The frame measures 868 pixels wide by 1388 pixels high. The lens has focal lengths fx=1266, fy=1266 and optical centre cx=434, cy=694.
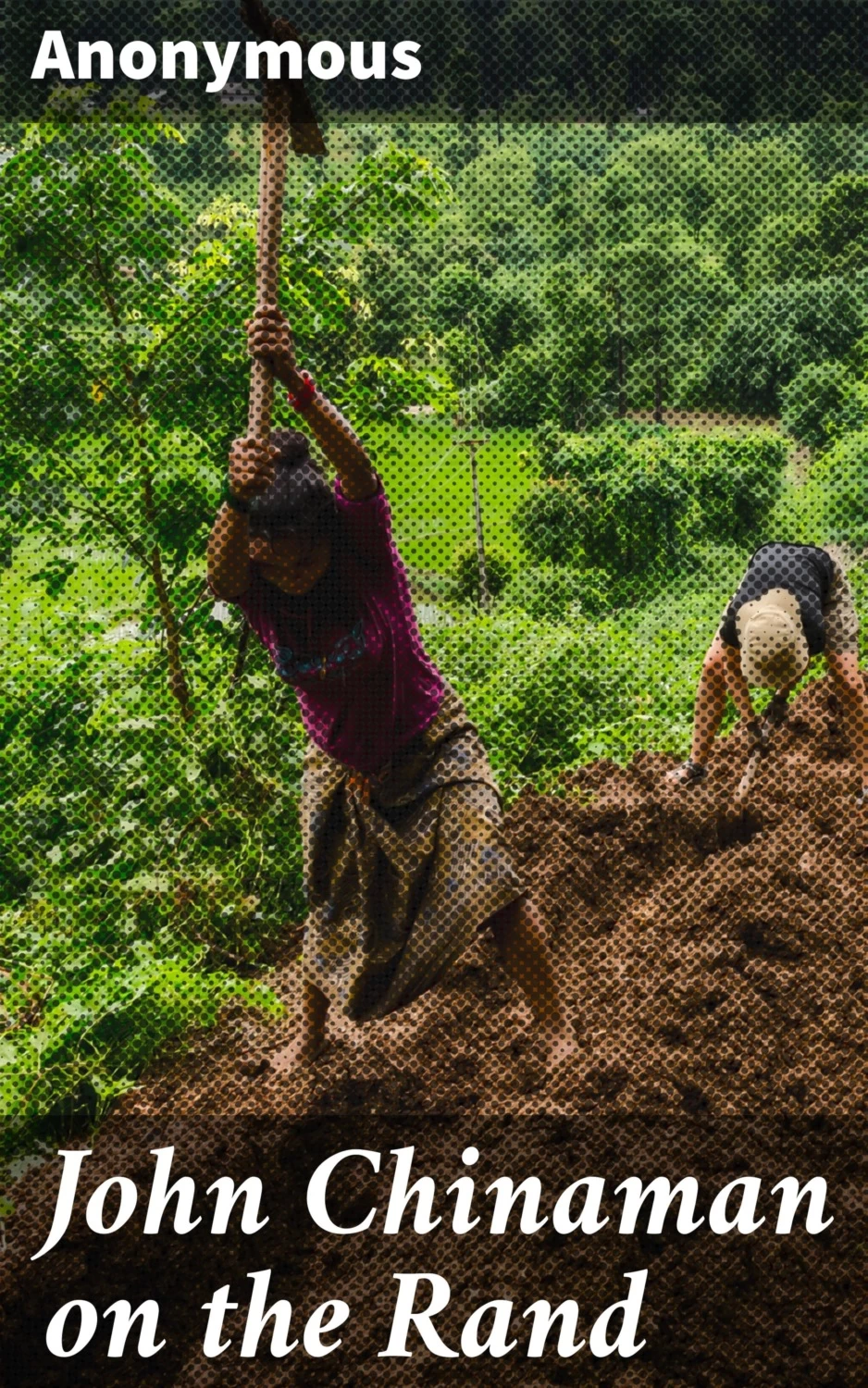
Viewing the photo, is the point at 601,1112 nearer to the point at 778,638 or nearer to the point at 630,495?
the point at 778,638

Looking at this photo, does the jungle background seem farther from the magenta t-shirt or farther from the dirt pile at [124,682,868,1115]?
the magenta t-shirt

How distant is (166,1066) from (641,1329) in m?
1.10

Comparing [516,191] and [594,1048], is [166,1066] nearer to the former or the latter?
[594,1048]

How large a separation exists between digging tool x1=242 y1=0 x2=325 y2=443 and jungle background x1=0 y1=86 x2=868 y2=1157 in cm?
47

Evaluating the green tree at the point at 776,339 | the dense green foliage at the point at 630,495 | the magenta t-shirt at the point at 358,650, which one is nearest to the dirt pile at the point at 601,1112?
the dense green foliage at the point at 630,495

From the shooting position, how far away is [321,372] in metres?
2.77

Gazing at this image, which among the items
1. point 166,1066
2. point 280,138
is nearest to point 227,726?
point 166,1066

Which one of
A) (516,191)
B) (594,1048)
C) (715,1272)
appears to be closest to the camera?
(715,1272)

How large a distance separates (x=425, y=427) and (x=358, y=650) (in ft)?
2.34

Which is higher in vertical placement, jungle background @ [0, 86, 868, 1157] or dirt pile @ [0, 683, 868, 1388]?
jungle background @ [0, 86, 868, 1157]

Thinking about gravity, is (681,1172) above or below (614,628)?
below

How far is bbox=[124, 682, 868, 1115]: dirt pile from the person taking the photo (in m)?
2.48
